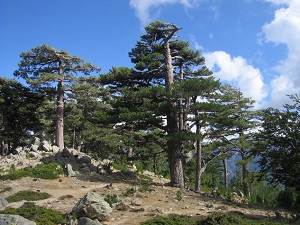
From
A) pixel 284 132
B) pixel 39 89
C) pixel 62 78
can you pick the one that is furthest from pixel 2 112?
pixel 284 132

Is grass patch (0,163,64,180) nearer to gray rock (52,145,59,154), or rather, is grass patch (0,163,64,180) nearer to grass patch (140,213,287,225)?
gray rock (52,145,59,154)

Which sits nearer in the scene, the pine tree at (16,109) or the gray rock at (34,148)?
the gray rock at (34,148)

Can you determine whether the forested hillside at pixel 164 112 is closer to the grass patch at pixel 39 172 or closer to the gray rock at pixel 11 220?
the grass patch at pixel 39 172

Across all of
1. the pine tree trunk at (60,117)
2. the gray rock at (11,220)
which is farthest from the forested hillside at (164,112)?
the gray rock at (11,220)

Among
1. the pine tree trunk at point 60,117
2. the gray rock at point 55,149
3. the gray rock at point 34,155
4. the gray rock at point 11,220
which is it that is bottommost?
the gray rock at point 11,220

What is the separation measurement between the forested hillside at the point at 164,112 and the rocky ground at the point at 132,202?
2.36m

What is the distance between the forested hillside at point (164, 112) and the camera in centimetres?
1466

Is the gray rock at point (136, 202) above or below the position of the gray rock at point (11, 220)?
below

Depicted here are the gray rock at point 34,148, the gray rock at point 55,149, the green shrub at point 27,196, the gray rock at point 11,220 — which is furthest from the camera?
the gray rock at point 55,149

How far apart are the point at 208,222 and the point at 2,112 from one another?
25.2 meters

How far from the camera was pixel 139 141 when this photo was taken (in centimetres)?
2197

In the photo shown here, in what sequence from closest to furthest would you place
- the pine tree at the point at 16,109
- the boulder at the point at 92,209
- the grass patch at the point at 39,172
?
1. the boulder at the point at 92,209
2. the grass patch at the point at 39,172
3. the pine tree at the point at 16,109

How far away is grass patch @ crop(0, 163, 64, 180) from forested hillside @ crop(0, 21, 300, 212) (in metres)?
3.60

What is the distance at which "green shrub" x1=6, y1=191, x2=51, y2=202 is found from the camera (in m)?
14.0
